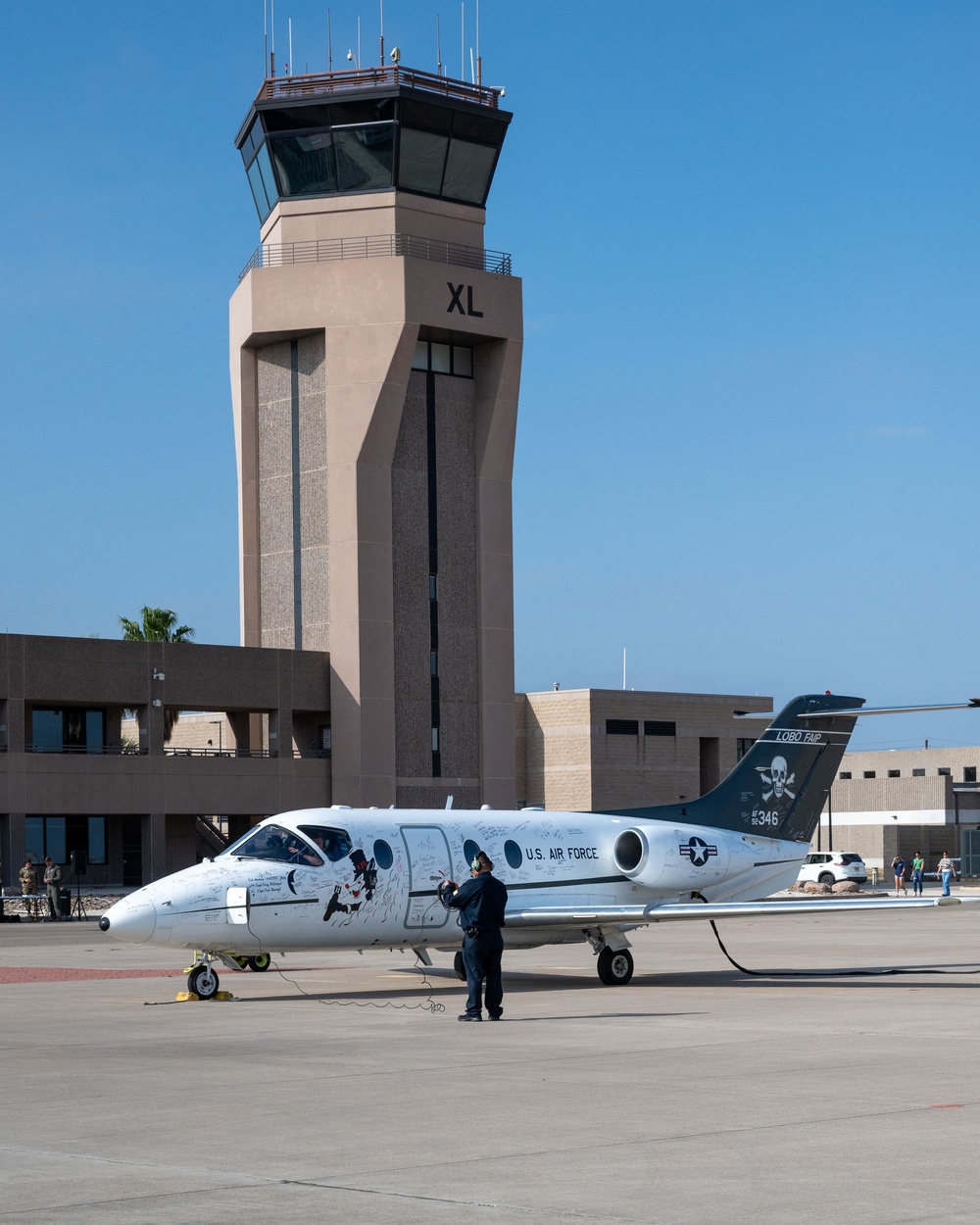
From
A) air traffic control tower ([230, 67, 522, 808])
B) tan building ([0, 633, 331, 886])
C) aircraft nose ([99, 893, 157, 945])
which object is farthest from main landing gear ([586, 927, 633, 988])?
air traffic control tower ([230, 67, 522, 808])

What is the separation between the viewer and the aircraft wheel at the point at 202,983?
65.8 ft

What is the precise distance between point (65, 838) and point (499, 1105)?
53.0 metres

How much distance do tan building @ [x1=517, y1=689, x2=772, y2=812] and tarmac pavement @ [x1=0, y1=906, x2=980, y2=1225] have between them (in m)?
56.5

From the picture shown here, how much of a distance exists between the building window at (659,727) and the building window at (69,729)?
28.2 meters

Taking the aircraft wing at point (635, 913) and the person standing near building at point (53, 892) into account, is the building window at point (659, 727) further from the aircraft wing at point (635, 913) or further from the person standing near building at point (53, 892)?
the aircraft wing at point (635, 913)

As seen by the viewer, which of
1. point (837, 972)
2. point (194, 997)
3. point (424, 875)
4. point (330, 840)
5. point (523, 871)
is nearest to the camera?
point (194, 997)

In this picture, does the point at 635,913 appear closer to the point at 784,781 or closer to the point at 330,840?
the point at 330,840

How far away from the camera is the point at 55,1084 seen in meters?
12.5

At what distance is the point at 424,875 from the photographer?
21.5m

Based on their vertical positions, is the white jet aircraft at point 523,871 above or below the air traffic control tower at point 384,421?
below

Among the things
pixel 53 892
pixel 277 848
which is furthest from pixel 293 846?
pixel 53 892

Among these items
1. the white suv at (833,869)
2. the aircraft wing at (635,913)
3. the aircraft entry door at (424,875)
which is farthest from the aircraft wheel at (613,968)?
the white suv at (833,869)

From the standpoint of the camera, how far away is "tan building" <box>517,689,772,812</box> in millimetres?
78750

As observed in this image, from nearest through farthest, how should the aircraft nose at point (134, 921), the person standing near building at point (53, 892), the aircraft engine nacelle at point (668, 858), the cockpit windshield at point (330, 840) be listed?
the aircraft nose at point (134, 921)
the cockpit windshield at point (330, 840)
the aircraft engine nacelle at point (668, 858)
the person standing near building at point (53, 892)
